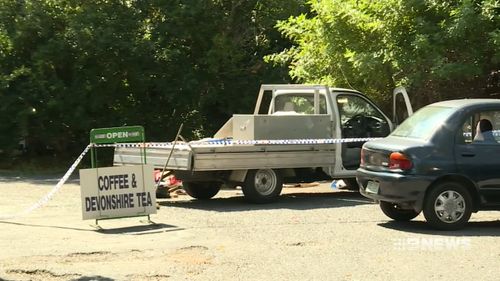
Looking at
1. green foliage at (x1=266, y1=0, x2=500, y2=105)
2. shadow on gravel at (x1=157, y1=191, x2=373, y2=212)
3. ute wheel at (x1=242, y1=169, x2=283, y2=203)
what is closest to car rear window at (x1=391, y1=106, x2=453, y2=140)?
shadow on gravel at (x1=157, y1=191, x2=373, y2=212)

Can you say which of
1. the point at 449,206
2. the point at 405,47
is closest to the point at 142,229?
the point at 449,206

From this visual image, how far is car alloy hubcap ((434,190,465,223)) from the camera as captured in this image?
29.7 ft

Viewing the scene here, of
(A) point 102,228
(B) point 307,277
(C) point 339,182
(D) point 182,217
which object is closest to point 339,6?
(C) point 339,182

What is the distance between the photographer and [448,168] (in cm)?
902

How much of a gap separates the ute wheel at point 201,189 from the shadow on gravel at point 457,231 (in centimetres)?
406

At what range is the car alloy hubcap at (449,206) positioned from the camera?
905cm

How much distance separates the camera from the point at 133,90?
65.7ft

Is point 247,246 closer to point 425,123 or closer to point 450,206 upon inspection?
point 450,206

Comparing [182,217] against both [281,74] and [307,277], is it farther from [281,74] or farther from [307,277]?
[281,74]

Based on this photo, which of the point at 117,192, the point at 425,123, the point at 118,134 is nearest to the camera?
the point at 425,123

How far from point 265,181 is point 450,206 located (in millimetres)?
3784

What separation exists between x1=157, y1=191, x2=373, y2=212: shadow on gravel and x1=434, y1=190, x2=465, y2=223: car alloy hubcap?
282cm

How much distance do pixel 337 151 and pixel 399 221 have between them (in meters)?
2.71

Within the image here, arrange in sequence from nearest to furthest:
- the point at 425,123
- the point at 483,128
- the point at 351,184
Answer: the point at 483,128 → the point at 425,123 → the point at 351,184
